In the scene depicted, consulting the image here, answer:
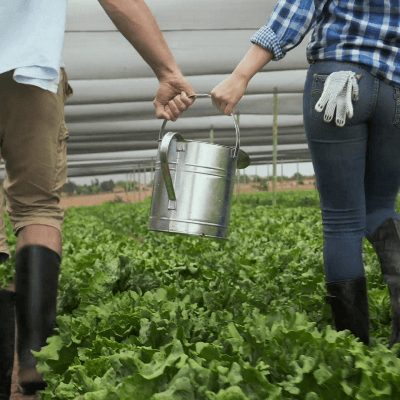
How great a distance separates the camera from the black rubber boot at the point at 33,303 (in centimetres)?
236

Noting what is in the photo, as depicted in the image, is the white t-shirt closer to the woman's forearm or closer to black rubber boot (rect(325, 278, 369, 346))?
the woman's forearm

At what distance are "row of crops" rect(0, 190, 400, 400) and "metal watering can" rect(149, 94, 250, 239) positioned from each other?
32cm

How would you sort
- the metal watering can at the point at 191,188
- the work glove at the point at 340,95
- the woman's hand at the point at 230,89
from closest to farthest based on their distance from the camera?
the work glove at the point at 340,95 < the woman's hand at the point at 230,89 < the metal watering can at the point at 191,188

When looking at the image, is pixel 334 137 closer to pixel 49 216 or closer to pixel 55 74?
pixel 55 74

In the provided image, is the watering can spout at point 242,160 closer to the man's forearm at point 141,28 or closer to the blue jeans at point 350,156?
the man's forearm at point 141,28

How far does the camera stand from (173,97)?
2512 millimetres

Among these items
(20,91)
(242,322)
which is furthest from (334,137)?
(20,91)

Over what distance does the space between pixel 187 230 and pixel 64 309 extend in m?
1.24

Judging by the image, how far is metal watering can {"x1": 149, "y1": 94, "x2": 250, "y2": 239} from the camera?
2.41 metres

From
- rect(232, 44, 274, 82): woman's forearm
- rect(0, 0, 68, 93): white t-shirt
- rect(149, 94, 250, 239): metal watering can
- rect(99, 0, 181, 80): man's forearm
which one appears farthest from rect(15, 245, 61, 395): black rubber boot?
rect(232, 44, 274, 82): woman's forearm

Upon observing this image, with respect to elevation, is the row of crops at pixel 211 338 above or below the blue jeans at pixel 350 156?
below

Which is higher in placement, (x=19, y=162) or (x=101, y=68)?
(x=101, y=68)

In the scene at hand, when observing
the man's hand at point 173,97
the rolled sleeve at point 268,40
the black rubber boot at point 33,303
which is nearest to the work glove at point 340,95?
the rolled sleeve at point 268,40

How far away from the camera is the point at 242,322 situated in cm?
227
